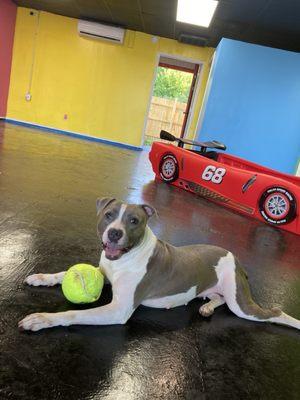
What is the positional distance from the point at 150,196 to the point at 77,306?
2859 millimetres

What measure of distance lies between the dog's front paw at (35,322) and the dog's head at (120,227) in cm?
38

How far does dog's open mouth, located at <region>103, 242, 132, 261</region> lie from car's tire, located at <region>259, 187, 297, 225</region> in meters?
3.08

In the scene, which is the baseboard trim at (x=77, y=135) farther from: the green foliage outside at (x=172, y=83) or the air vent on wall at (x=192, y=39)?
the green foliage outside at (x=172, y=83)

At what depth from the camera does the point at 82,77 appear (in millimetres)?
10430

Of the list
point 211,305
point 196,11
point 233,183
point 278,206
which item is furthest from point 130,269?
point 196,11

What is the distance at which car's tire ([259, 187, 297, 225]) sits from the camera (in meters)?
4.23

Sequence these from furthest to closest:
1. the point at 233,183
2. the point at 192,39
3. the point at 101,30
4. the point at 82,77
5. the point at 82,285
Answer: the point at 82,77
the point at 101,30
the point at 192,39
the point at 233,183
the point at 82,285

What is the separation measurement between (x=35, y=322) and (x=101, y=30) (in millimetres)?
9703

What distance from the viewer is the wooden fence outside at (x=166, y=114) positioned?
556 inches

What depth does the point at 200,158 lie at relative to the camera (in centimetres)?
510

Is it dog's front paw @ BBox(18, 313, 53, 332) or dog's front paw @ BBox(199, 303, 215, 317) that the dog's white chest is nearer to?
dog's front paw @ BBox(18, 313, 53, 332)

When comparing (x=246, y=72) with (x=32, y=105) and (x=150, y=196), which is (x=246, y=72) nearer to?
(x=150, y=196)

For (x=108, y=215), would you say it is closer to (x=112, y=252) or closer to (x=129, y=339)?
(x=112, y=252)

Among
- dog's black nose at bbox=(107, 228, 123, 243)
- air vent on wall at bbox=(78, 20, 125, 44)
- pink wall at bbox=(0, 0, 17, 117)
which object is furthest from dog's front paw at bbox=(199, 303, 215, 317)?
pink wall at bbox=(0, 0, 17, 117)
